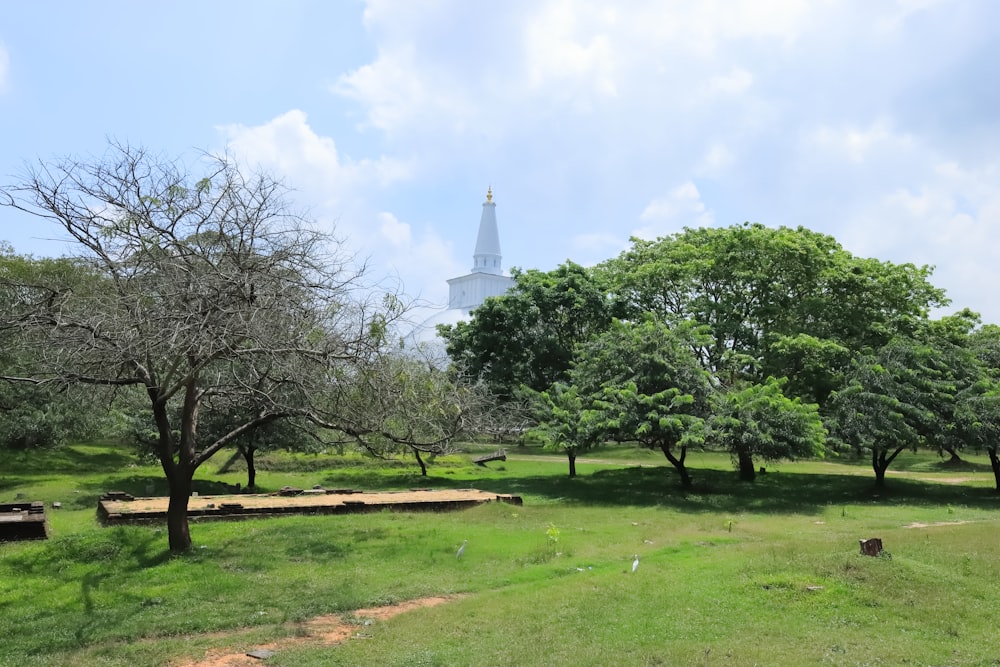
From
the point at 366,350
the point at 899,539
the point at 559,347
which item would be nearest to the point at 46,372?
the point at 366,350

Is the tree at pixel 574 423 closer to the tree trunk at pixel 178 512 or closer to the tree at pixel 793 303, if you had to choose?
the tree at pixel 793 303

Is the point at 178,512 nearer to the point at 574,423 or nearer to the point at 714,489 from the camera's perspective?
the point at 574,423

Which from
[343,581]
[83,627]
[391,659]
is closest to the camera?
[391,659]

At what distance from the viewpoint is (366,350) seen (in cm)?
1187

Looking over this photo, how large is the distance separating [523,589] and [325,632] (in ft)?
10.0

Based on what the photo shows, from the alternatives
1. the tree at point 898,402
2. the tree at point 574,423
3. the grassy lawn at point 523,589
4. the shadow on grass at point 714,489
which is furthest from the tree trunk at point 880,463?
the tree at point 574,423

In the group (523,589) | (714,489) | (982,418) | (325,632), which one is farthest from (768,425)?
(325,632)

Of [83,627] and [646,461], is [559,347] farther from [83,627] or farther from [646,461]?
[83,627]

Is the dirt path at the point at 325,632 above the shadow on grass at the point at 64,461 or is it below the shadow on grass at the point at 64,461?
below

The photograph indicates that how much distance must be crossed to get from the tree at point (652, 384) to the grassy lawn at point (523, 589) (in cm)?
352

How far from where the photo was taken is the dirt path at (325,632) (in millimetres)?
7504

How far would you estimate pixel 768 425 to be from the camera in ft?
71.1

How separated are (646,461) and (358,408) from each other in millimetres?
25950

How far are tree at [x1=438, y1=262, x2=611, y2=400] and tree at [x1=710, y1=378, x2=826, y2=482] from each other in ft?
42.1
